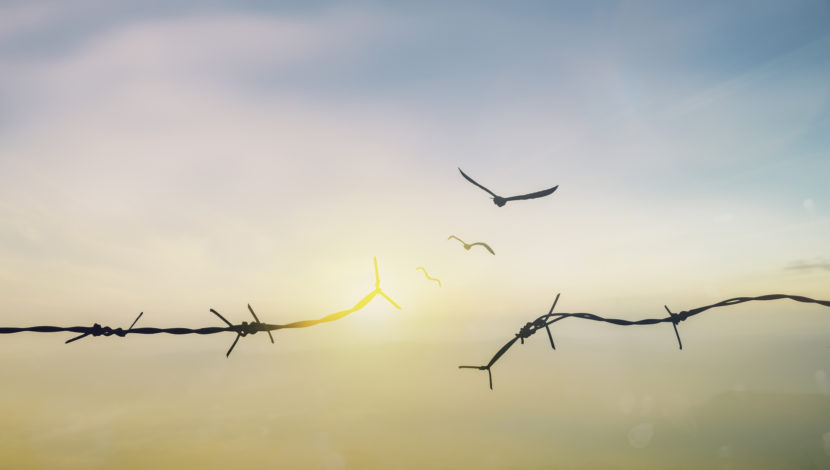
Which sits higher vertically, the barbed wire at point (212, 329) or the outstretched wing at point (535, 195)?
the outstretched wing at point (535, 195)

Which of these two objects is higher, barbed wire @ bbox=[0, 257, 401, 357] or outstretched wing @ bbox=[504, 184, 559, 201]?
outstretched wing @ bbox=[504, 184, 559, 201]

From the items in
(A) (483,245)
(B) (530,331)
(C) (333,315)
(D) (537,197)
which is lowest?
(B) (530,331)

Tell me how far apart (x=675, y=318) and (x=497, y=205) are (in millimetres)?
2348

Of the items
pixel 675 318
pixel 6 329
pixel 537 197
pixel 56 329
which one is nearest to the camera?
pixel 537 197

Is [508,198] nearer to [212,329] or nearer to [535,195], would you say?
[535,195]

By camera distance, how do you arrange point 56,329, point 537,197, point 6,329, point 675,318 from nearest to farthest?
point 537,197, point 6,329, point 56,329, point 675,318

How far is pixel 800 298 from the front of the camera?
358 centimetres

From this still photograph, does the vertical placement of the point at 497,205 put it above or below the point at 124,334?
above

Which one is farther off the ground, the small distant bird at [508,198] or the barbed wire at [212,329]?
the small distant bird at [508,198]

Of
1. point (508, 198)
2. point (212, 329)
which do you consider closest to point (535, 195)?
point (508, 198)

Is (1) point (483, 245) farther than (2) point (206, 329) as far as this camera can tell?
No

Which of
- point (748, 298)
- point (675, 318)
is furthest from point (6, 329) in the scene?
point (748, 298)

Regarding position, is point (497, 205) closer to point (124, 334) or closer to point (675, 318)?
point (675, 318)

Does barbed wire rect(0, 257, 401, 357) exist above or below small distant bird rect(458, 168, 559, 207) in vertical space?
below
